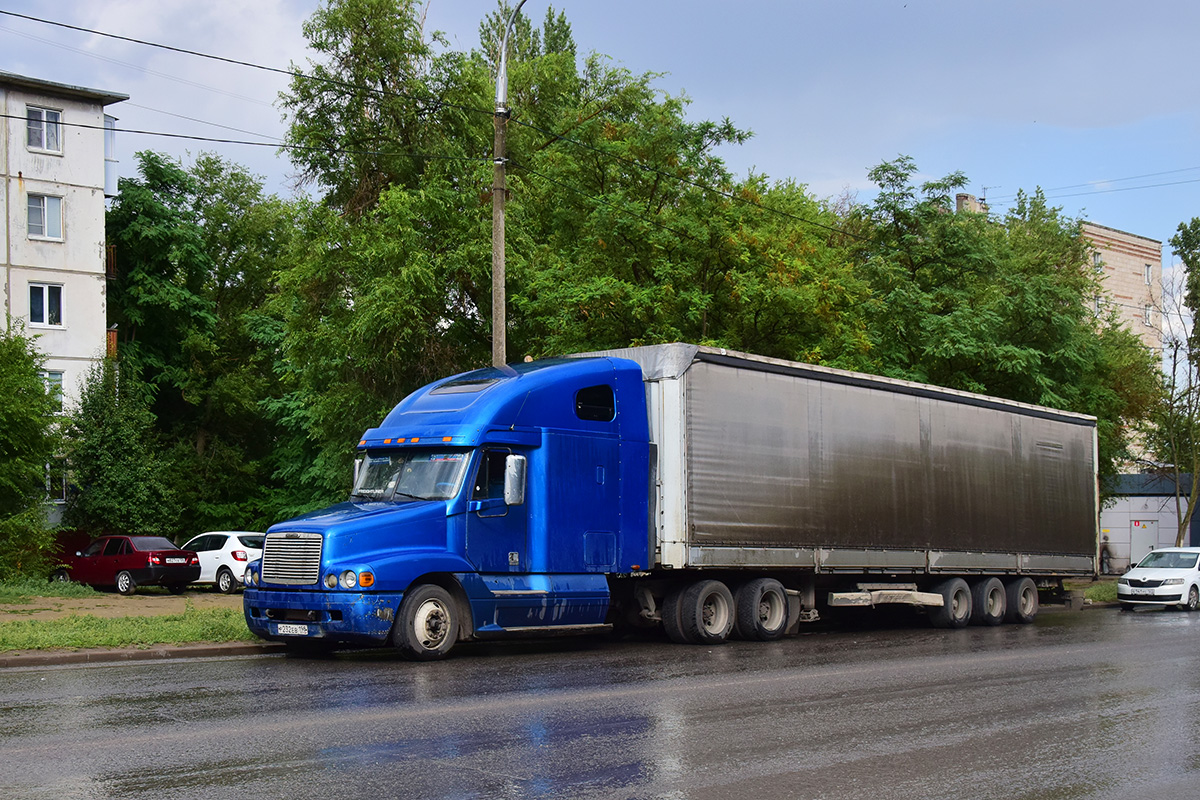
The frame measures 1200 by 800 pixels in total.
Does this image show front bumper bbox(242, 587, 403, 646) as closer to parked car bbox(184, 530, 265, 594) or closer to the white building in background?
parked car bbox(184, 530, 265, 594)

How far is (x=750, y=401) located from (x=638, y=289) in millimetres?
9612

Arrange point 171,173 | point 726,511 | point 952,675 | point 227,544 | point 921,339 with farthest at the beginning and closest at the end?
point 171,173, point 227,544, point 921,339, point 726,511, point 952,675

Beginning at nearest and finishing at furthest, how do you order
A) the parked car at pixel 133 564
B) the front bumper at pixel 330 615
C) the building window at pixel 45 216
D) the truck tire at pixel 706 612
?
the front bumper at pixel 330 615, the truck tire at pixel 706 612, the parked car at pixel 133 564, the building window at pixel 45 216

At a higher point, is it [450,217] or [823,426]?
[450,217]

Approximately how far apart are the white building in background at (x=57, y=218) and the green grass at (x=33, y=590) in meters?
15.4

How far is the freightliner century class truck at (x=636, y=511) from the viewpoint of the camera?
1431 centimetres

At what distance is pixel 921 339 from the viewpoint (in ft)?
101

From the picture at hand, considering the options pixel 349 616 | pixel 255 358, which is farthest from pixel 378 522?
pixel 255 358

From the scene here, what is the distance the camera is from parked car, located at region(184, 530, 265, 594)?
33.0 meters

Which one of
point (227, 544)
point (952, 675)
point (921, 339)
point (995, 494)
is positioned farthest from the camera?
point (227, 544)

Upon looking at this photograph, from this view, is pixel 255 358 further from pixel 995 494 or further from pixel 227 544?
pixel 995 494

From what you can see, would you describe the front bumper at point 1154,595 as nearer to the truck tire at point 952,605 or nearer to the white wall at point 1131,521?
the truck tire at point 952,605

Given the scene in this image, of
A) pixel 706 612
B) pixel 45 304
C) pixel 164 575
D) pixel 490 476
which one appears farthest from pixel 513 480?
pixel 45 304

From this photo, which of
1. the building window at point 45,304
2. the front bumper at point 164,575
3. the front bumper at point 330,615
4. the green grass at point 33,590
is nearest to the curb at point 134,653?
the front bumper at point 330,615
